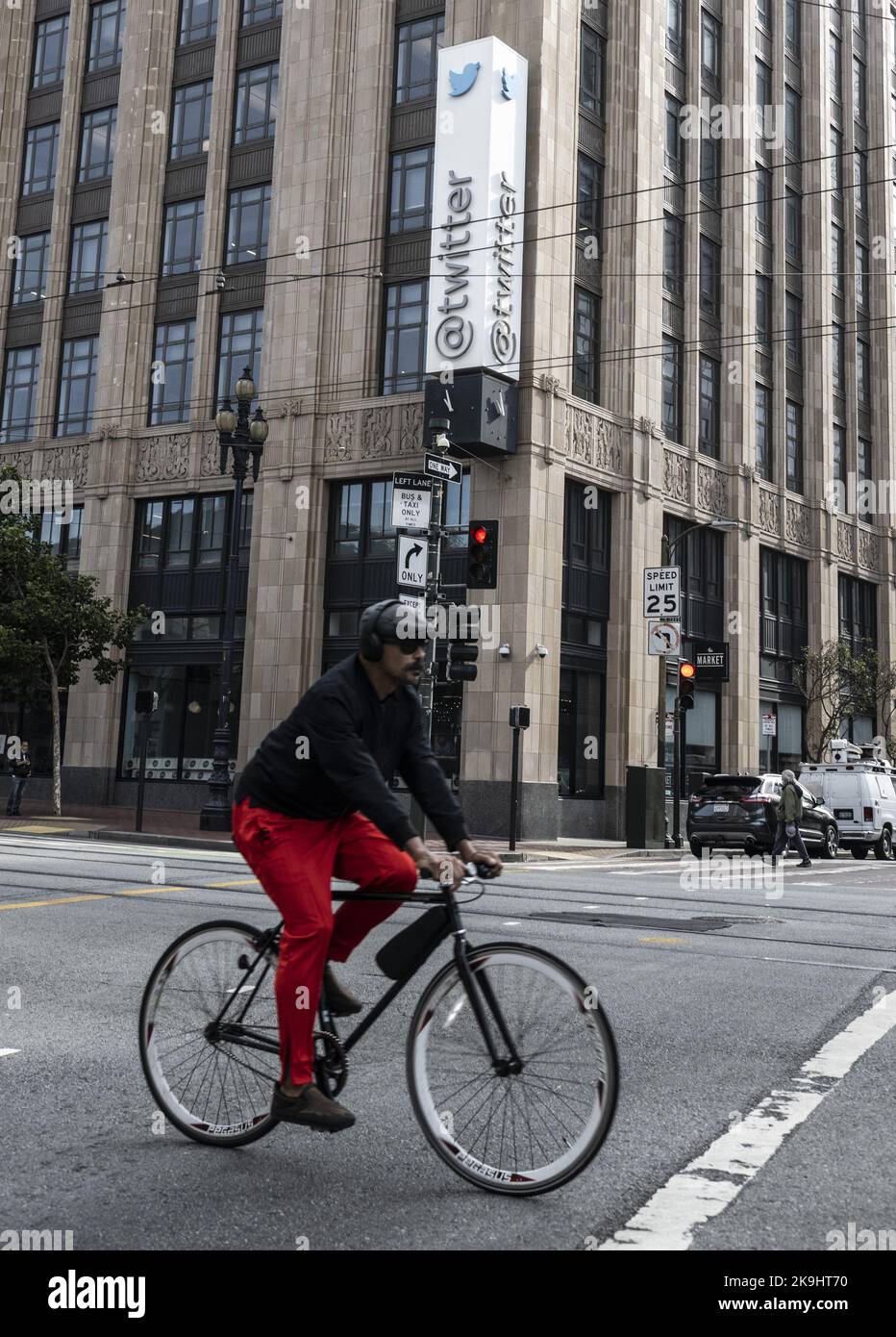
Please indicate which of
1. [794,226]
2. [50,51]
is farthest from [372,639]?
[794,226]

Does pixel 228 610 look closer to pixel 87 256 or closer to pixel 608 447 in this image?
pixel 608 447

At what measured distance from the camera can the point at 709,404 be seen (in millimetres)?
36750

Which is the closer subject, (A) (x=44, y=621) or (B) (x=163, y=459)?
(A) (x=44, y=621)

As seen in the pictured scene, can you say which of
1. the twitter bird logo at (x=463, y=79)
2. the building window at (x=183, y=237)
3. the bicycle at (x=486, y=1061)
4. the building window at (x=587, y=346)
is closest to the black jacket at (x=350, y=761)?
the bicycle at (x=486, y=1061)

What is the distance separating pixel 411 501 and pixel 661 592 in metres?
8.02

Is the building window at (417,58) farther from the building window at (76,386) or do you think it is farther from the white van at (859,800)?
the white van at (859,800)

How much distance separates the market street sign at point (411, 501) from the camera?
67.4 feet

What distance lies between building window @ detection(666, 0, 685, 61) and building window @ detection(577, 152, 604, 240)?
20.4 ft

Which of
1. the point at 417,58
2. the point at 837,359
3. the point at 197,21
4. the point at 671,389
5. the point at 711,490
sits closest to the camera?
the point at 417,58

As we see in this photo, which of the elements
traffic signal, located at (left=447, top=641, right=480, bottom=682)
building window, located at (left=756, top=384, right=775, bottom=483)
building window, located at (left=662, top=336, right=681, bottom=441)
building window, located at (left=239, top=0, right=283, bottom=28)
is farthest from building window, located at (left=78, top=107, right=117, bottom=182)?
traffic signal, located at (left=447, top=641, right=480, bottom=682)

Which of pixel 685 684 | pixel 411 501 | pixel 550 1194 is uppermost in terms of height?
pixel 411 501

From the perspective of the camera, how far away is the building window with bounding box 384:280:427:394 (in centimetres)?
3034

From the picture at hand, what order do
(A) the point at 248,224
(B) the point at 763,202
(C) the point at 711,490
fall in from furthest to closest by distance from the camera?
(B) the point at 763,202 < (C) the point at 711,490 < (A) the point at 248,224
